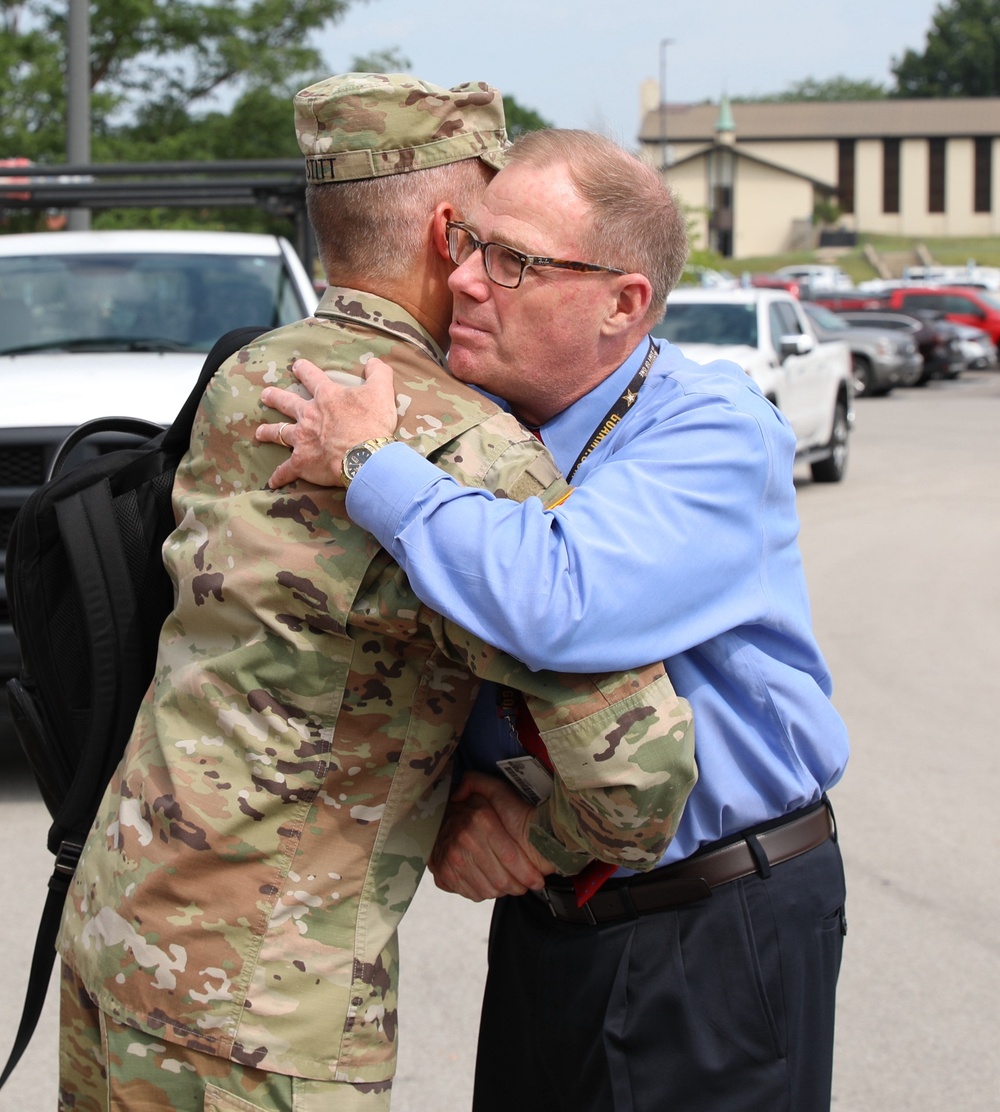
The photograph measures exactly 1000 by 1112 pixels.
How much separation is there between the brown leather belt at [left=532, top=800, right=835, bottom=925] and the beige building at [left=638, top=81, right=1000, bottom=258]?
97.8m

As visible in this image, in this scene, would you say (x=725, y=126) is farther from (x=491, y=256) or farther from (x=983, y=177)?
(x=491, y=256)

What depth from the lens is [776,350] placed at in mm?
13930

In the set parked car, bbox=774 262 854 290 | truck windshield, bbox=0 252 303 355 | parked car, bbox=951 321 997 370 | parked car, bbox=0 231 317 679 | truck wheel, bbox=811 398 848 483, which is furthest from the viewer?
parked car, bbox=774 262 854 290

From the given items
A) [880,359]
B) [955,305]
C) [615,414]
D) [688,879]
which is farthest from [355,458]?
[955,305]

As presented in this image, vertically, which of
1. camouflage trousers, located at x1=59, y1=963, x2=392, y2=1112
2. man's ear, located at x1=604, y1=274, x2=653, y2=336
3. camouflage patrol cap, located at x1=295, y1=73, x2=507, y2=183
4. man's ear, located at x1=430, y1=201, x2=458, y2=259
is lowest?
camouflage trousers, located at x1=59, y1=963, x2=392, y2=1112

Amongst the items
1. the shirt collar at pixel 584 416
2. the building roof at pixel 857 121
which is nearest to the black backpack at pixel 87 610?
the shirt collar at pixel 584 416

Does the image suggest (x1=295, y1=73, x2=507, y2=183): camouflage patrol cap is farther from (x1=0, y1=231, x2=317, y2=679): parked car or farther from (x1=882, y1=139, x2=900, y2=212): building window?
→ (x1=882, y1=139, x2=900, y2=212): building window

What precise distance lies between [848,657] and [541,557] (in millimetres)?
6551

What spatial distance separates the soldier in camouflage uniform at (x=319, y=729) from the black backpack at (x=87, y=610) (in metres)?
0.15

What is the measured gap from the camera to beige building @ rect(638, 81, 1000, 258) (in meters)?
97.2

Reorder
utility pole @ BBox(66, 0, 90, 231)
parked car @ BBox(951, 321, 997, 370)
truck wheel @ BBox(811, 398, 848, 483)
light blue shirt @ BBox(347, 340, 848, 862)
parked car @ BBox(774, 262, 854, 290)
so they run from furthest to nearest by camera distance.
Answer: parked car @ BBox(774, 262, 854, 290) < parked car @ BBox(951, 321, 997, 370) < truck wheel @ BBox(811, 398, 848, 483) < utility pole @ BBox(66, 0, 90, 231) < light blue shirt @ BBox(347, 340, 848, 862)

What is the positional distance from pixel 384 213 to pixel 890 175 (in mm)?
107813

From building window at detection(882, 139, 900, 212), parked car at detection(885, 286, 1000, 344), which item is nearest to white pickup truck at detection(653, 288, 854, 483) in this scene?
parked car at detection(885, 286, 1000, 344)

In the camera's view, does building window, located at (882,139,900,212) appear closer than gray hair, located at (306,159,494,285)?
No
